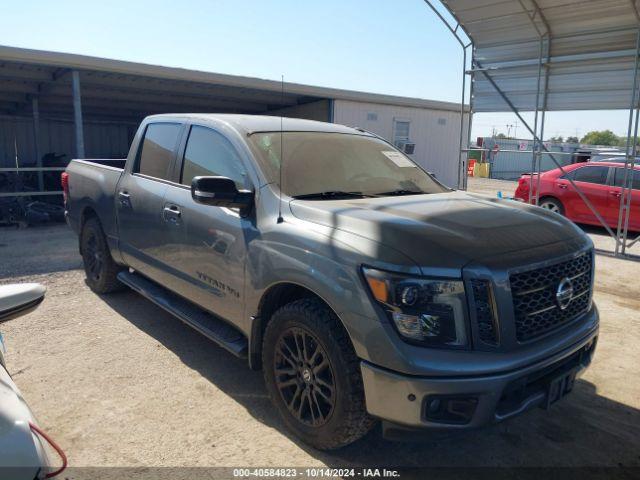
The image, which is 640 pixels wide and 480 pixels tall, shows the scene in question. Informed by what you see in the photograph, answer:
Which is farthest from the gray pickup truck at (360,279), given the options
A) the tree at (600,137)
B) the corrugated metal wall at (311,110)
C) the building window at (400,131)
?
the tree at (600,137)

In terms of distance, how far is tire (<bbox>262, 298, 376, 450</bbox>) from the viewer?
2.54 meters

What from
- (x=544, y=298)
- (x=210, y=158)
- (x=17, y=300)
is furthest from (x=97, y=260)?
(x=544, y=298)

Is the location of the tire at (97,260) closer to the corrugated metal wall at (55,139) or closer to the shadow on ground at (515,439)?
the shadow on ground at (515,439)

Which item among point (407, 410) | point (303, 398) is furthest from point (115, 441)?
point (407, 410)

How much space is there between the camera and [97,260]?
5.51 meters

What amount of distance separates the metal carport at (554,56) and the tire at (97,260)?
21.6 ft

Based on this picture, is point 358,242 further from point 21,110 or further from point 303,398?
point 21,110

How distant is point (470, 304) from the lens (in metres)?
2.36

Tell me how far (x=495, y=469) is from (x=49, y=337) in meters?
3.79

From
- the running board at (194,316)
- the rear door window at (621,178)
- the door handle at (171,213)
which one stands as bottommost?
the running board at (194,316)

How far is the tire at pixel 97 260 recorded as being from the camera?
17.4 feet

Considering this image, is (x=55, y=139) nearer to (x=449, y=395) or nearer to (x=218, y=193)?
(x=218, y=193)

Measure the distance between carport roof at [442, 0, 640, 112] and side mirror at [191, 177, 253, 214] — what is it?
7.48 m

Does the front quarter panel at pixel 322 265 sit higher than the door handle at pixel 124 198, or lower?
lower
